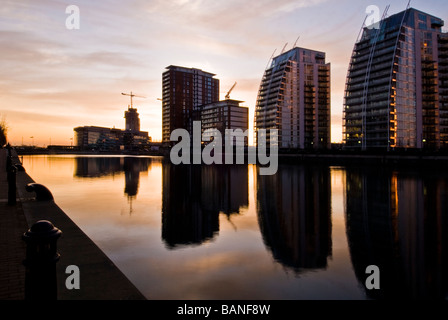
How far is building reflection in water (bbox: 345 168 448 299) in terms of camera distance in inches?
301

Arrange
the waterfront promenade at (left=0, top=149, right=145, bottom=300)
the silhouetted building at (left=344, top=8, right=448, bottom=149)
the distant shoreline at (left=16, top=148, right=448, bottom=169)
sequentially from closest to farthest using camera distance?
the waterfront promenade at (left=0, top=149, right=145, bottom=300)
the distant shoreline at (left=16, top=148, right=448, bottom=169)
the silhouetted building at (left=344, top=8, right=448, bottom=149)

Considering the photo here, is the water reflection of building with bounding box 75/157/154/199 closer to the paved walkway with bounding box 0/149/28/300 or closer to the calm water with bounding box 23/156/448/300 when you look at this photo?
the calm water with bounding box 23/156/448/300

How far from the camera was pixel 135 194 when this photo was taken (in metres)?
23.5

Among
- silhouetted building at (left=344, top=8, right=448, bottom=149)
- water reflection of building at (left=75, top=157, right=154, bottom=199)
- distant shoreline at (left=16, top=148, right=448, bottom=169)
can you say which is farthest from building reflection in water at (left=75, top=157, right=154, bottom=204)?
silhouetted building at (left=344, top=8, right=448, bottom=149)

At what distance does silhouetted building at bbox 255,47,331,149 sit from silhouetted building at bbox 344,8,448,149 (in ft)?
129

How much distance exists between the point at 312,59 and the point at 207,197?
162m

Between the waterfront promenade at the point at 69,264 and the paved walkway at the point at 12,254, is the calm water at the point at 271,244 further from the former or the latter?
the paved walkway at the point at 12,254

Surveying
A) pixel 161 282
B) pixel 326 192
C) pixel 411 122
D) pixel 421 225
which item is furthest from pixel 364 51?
pixel 161 282

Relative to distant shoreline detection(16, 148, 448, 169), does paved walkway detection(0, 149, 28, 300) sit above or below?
below

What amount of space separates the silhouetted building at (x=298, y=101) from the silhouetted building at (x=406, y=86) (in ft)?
129

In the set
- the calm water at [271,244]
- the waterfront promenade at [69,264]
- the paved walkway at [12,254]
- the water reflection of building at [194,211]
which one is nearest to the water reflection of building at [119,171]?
the water reflection of building at [194,211]

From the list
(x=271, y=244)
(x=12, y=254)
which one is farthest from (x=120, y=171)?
(x=12, y=254)

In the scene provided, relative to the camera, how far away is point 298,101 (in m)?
163
